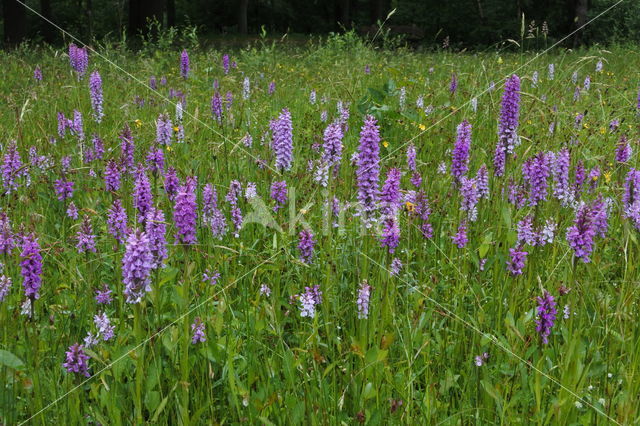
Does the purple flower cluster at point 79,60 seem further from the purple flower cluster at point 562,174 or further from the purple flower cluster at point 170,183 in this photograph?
the purple flower cluster at point 562,174

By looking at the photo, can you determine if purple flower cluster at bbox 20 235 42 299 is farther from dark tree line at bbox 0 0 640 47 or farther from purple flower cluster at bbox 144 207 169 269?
dark tree line at bbox 0 0 640 47

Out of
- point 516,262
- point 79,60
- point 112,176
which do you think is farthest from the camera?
point 79,60

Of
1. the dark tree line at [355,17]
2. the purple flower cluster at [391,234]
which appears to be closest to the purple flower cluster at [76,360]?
the purple flower cluster at [391,234]

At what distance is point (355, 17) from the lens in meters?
44.2

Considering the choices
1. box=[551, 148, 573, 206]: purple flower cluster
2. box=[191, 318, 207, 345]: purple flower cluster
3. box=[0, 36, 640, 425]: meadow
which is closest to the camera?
box=[0, 36, 640, 425]: meadow

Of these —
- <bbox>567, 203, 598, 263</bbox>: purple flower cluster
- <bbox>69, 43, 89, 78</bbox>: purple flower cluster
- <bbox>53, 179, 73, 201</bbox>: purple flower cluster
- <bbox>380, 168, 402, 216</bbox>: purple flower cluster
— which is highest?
<bbox>567, 203, 598, 263</bbox>: purple flower cluster

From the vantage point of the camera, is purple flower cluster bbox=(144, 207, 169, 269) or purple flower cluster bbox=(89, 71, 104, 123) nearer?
purple flower cluster bbox=(144, 207, 169, 269)

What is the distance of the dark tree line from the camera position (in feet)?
62.6

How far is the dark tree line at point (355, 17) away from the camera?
1909 cm

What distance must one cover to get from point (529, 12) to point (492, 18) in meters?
2.63

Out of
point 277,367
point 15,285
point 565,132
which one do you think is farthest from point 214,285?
point 565,132

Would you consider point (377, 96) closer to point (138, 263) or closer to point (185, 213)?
point (185, 213)

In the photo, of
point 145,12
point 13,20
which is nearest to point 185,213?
point 145,12

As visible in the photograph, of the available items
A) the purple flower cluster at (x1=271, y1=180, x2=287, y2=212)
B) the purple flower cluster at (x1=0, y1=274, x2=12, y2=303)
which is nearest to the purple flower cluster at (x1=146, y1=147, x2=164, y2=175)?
the purple flower cluster at (x1=271, y1=180, x2=287, y2=212)
